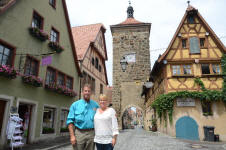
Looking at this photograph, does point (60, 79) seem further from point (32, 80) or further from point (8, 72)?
point (8, 72)

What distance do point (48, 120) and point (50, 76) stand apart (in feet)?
8.32

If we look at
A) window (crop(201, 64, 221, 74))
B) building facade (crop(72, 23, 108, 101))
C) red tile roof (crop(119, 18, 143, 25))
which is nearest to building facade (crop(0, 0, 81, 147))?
building facade (crop(72, 23, 108, 101))

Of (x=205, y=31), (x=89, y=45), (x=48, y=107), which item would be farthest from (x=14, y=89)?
(x=205, y=31)

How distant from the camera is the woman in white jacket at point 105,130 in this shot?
3.02 meters

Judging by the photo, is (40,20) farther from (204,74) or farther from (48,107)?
(204,74)

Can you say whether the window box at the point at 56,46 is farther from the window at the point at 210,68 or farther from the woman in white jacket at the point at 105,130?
the window at the point at 210,68

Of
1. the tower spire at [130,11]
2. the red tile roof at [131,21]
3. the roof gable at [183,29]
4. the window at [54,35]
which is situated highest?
the tower spire at [130,11]

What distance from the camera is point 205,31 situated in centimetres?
1391

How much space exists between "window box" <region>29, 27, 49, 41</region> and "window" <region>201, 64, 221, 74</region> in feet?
35.9

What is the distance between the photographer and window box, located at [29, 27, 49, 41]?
29.4ft

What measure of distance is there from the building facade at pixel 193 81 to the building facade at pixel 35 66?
7.04 metres

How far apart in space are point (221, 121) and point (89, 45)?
1160 centimetres

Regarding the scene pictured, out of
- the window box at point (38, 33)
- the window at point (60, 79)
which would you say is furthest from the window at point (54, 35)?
the window at point (60, 79)

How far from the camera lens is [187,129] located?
12414mm
